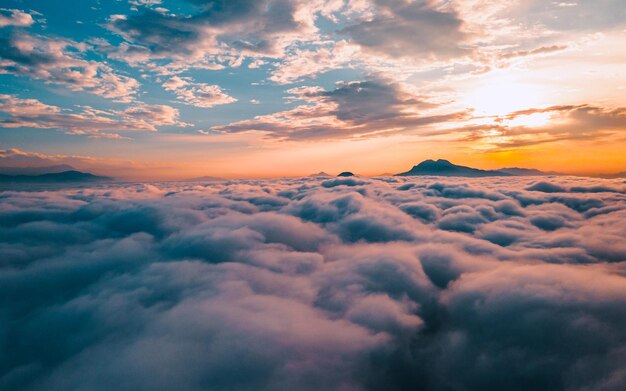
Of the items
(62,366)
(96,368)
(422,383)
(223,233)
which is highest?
(223,233)

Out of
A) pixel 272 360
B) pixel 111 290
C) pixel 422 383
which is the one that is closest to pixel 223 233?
pixel 111 290

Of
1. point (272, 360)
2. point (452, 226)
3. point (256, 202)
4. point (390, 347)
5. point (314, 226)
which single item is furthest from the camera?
point (256, 202)

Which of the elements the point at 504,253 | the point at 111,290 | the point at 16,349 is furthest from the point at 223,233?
the point at 504,253

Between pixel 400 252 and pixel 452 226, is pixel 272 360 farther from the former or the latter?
pixel 452 226

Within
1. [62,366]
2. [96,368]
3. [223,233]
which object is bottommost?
[62,366]

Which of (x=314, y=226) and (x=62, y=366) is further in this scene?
(x=314, y=226)

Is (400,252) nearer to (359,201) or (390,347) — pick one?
(390,347)

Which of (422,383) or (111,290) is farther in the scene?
(111,290)

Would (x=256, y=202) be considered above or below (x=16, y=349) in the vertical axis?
above

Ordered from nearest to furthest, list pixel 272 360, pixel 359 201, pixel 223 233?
pixel 272 360 < pixel 223 233 < pixel 359 201
